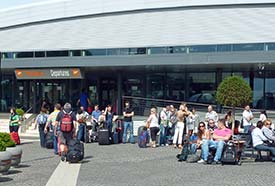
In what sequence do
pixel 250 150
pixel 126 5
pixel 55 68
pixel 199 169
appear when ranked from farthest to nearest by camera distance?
pixel 126 5
pixel 55 68
pixel 250 150
pixel 199 169

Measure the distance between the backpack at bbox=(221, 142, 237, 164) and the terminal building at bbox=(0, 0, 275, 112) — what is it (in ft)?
41.1

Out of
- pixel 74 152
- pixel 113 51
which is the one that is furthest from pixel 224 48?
pixel 74 152

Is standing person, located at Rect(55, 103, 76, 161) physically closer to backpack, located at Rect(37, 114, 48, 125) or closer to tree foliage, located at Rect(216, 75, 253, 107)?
backpack, located at Rect(37, 114, 48, 125)

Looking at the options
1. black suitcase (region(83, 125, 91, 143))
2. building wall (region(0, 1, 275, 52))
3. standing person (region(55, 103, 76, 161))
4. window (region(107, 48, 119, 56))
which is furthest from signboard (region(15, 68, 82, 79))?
A: standing person (region(55, 103, 76, 161))

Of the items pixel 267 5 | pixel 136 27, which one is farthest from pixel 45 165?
pixel 267 5

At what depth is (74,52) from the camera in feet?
104

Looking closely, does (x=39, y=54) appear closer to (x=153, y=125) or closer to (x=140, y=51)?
(x=140, y=51)

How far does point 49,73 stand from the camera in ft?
97.4

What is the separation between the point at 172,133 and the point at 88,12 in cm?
2062

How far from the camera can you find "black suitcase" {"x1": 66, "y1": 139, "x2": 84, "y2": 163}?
520 inches

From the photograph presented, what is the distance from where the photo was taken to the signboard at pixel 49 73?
95.1 ft

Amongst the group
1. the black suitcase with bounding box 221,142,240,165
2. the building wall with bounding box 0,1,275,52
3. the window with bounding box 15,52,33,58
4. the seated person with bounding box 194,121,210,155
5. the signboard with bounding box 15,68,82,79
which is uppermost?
the building wall with bounding box 0,1,275,52

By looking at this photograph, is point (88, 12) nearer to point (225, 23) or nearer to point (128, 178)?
point (225, 23)

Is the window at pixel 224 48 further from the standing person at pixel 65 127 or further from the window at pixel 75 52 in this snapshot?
the standing person at pixel 65 127
